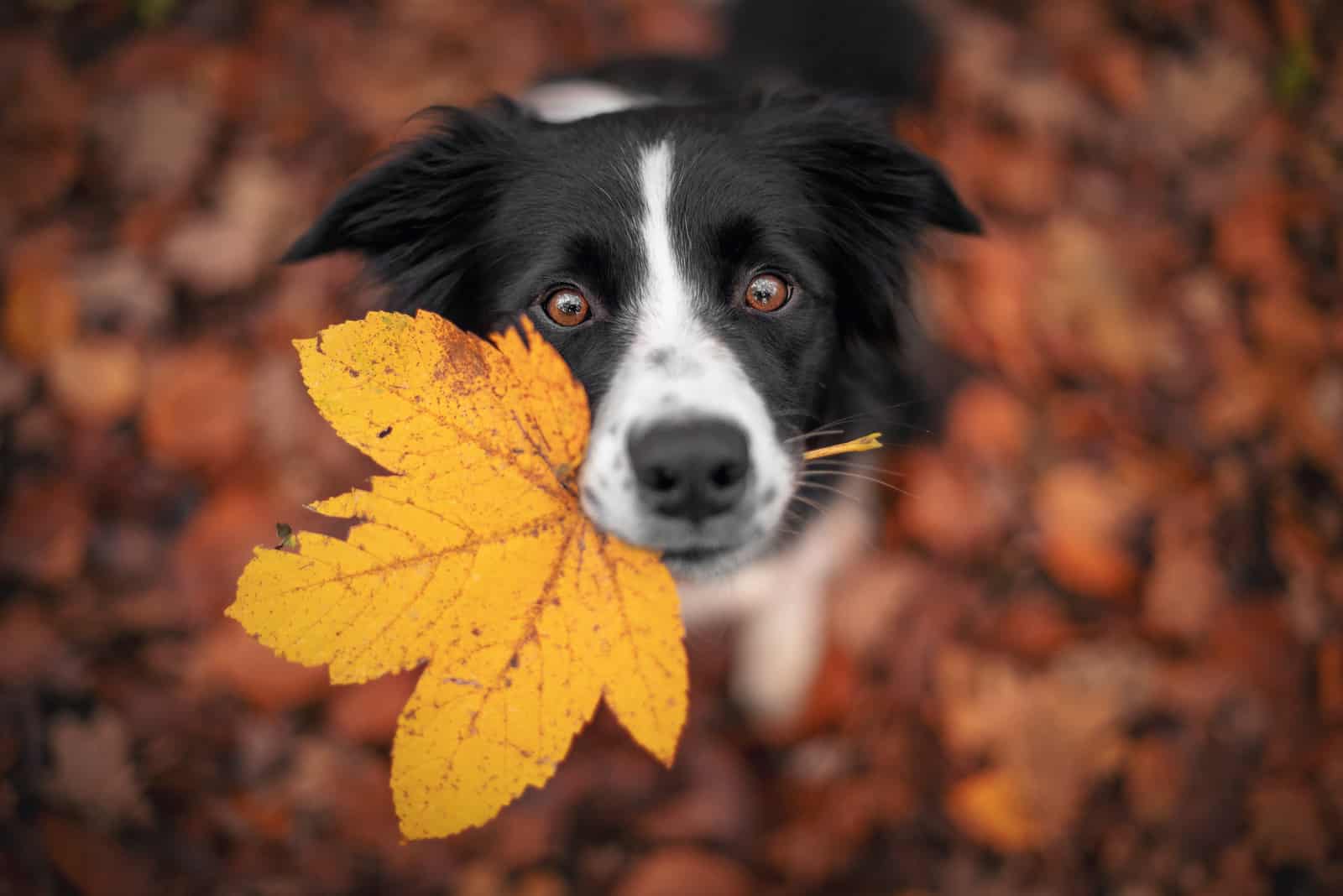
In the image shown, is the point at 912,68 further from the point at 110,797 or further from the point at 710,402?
the point at 110,797

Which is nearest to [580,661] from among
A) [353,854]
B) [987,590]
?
[353,854]

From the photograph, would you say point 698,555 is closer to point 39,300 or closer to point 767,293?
point 767,293

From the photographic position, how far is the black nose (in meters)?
1.42

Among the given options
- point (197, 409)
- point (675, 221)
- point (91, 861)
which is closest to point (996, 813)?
point (675, 221)

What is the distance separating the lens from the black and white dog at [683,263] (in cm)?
148

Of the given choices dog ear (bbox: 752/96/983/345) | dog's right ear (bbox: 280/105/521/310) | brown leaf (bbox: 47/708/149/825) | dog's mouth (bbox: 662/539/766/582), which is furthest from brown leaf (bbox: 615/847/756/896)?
dog's right ear (bbox: 280/105/521/310)

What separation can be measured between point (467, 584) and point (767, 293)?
91 centimetres

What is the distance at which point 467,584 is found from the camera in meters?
1.31

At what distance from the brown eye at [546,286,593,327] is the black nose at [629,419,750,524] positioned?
1.44 ft

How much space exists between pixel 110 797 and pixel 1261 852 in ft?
10.4

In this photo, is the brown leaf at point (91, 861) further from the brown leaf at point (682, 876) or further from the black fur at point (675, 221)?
the black fur at point (675, 221)

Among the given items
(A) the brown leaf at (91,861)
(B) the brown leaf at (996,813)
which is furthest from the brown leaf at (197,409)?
(B) the brown leaf at (996,813)

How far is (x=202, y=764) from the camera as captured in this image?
2514mm

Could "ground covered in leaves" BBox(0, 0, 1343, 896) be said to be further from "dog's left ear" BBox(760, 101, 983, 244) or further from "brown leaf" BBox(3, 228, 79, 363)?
"dog's left ear" BBox(760, 101, 983, 244)
